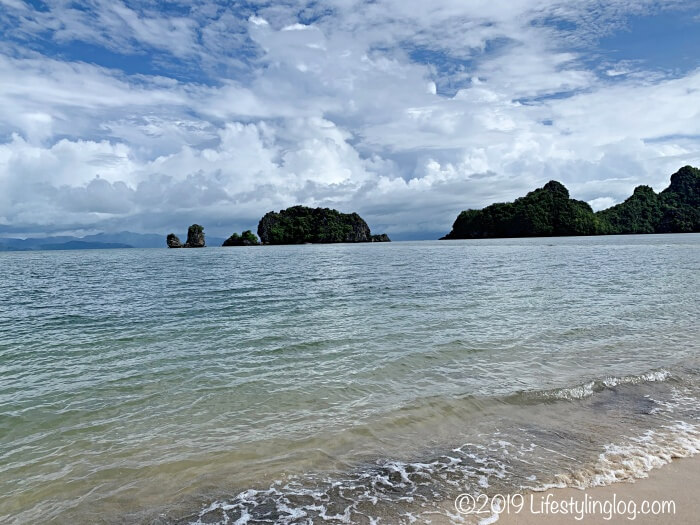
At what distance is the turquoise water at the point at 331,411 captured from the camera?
654 centimetres

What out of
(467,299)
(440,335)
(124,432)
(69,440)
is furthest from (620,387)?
(467,299)

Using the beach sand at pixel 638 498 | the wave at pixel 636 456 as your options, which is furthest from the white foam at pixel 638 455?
the beach sand at pixel 638 498

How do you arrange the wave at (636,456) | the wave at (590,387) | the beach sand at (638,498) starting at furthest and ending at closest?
1. the wave at (590,387)
2. the wave at (636,456)
3. the beach sand at (638,498)

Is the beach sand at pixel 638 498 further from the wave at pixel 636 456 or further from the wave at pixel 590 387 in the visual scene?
the wave at pixel 590 387

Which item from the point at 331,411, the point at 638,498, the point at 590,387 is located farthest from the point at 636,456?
the point at 331,411

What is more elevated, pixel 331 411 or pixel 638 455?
pixel 638 455

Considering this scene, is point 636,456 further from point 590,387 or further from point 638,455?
point 590,387

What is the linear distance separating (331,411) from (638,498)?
18.8 ft

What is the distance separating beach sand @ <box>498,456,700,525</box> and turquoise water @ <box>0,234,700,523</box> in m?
0.27

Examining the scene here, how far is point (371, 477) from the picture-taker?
6.88 m

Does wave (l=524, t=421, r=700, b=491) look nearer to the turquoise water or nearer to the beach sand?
the turquoise water

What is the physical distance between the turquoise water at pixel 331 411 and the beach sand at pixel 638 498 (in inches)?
10.5

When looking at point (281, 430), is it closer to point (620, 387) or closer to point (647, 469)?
point (647, 469)

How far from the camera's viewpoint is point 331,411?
9656mm
